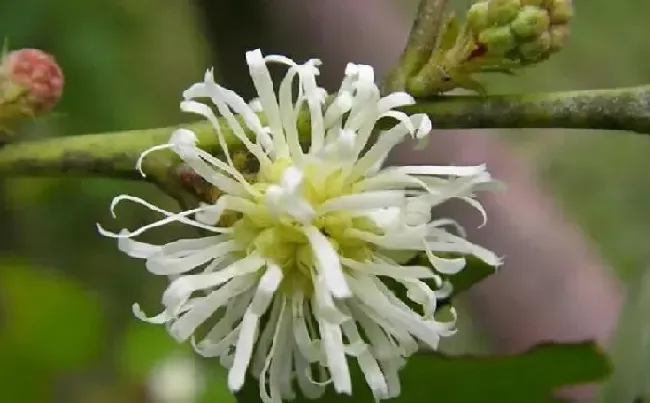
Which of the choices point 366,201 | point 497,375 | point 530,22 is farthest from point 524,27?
point 497,375

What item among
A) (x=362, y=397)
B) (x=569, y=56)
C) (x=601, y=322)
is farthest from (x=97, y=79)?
(x=569, y=56)

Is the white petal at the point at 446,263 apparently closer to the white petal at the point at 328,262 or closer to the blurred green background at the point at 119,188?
the white petal at the point at 328,262

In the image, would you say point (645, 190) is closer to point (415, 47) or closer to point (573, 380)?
point (573, 380)

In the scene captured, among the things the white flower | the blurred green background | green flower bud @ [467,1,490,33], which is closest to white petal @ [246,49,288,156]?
the white flower

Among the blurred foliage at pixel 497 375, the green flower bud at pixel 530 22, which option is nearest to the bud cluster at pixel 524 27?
the green flower bud at pixel 530 22

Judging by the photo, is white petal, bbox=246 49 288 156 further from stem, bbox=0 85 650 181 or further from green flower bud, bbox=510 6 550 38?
green flower bud, bbox=510 6 550 38
